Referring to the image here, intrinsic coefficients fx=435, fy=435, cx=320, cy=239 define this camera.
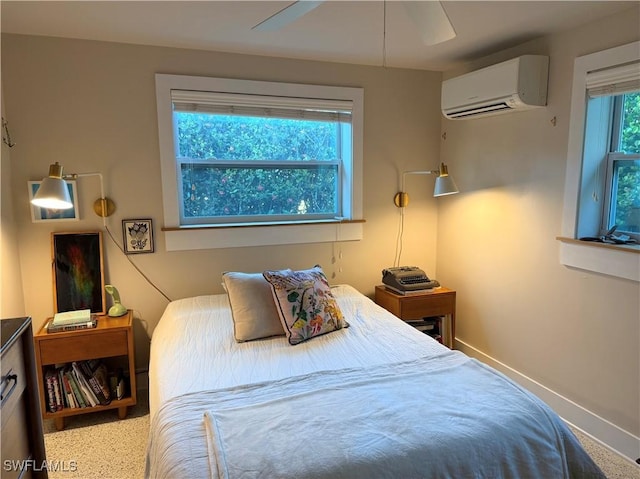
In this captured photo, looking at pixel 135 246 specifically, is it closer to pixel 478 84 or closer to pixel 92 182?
pixel 92 182

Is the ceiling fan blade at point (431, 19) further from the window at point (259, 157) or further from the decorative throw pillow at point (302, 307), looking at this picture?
the window at point (259, 157)

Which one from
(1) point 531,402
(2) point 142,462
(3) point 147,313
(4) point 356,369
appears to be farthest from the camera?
(3) point 147,313

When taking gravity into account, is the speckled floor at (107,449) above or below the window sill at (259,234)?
below

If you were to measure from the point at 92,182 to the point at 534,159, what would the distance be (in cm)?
272

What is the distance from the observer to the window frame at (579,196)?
2137 millimetres

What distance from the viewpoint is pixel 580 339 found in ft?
8.08

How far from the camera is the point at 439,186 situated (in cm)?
288

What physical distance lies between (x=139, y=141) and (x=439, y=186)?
1.96 m

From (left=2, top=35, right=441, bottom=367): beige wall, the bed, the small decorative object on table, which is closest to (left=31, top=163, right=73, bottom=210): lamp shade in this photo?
(left=2, top=35, right=441, bottom=367): beige wall

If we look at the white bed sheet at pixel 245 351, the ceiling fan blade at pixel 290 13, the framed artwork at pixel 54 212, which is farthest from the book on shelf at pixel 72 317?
the ceiling fan blade at pixel 290 13

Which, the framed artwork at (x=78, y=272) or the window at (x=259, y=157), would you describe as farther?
the window at (x=259, y=157)

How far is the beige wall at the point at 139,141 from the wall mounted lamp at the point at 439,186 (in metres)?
0.07

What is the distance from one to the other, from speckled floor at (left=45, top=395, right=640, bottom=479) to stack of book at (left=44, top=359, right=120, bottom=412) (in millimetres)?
139

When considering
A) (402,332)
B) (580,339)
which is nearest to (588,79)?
(580,339)
